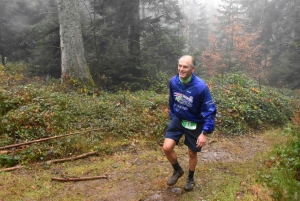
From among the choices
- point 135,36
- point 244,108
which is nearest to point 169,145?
point 244,108

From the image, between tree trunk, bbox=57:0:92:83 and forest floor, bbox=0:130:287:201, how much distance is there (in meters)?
4.82

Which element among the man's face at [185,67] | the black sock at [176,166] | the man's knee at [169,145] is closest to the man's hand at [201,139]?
the man's knee at [169,145]

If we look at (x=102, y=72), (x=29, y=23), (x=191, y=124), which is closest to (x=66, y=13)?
(x=102, y=72)

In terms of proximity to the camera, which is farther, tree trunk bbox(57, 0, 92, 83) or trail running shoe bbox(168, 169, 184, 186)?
tree trunk bbox(57, 0, 92, 83)

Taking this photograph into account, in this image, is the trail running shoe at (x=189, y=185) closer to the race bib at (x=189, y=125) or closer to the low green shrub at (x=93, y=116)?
the race bib at (x=189, y=125)

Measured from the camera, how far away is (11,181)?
4.23 meters

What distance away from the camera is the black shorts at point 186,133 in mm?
3902

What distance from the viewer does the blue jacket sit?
3660 millimetres

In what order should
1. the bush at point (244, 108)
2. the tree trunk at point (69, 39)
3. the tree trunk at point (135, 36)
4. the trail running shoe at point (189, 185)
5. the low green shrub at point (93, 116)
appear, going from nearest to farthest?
the trail running shoe at point (189, 185)
the low green shrub at point (93, 116)
the bush at point (244, 108)
the tree trunk at point (69, 39)
the tree trunk at point (135, 36)

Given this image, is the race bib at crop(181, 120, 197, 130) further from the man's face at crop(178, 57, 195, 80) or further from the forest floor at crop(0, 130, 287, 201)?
the forest floor at crop(0, 130, 287, 201)

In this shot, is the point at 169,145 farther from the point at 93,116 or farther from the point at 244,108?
the point at 244,108

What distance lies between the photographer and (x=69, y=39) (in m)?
9.79

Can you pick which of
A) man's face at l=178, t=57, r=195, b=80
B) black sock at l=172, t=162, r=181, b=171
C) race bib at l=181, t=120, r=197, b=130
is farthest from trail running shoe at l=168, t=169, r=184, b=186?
man's face at l=178, t=57, r=195, b=80

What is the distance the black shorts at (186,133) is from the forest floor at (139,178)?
2.83 ft
